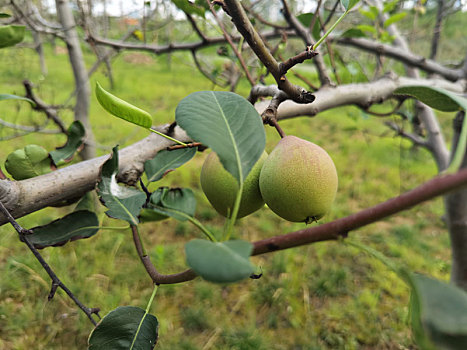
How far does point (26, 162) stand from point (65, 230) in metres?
0.18

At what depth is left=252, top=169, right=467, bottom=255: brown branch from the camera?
299mm

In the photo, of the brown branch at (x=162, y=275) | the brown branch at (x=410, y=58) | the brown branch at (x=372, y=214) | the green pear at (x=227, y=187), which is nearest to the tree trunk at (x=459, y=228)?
the brown branch at (x=410, y=58)

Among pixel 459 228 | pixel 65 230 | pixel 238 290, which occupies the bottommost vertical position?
pixel 238 290

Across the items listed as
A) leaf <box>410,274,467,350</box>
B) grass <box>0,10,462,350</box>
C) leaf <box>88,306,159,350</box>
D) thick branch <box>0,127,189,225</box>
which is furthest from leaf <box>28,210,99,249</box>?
grass <box>0,10,462,350</box>

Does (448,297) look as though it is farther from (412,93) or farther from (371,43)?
(371,43)

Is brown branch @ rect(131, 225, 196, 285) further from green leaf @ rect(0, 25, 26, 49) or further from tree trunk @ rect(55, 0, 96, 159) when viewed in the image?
tree trunk @ rect(55, 0, 96, 159)

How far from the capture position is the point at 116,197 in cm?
→ 54

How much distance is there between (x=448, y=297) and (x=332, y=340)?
1653mm

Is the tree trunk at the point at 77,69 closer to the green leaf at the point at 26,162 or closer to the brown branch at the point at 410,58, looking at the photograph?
the green leaf at the point at 26,162

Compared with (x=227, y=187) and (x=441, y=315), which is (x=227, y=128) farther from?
(x=441, y=315)

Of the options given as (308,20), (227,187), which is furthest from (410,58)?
(227,187)

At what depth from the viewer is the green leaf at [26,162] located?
2.07 ft

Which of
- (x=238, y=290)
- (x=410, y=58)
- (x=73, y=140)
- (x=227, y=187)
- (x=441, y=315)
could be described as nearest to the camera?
(x=441, y=315)

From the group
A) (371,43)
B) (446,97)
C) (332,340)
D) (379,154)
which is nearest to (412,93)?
(446,97)
